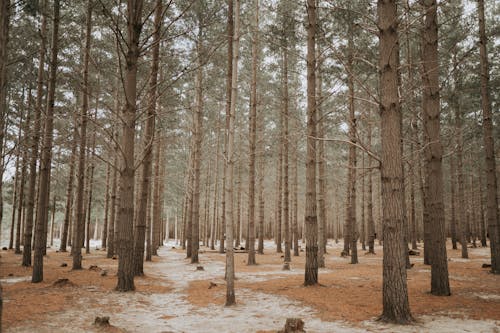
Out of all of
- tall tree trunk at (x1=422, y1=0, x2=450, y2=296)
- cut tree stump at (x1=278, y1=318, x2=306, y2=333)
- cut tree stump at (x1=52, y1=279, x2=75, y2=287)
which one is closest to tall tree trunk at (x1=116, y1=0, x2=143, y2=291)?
cut tree stump at (x1=52, y1=279, x2=75, y2=287)

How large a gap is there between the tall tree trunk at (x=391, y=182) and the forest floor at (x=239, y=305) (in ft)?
1.32

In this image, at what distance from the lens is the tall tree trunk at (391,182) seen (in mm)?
5492

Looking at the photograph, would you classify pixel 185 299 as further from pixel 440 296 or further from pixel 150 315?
pixel 440 296

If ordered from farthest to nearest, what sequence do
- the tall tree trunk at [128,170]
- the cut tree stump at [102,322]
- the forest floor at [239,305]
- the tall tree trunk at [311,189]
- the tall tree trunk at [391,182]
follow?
the tall tree trunk at [311,189]
the tall tree trunk at [128,170]
the tall tree trunk at [391,182]
the forest floor at [239,305]
the cut tree stump at [102,322]

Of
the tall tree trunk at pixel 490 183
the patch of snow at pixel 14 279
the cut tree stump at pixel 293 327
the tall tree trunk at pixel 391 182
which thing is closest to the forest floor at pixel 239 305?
the patch of snow at pixel 14 279

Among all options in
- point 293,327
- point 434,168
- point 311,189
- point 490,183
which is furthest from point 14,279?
point 490,183

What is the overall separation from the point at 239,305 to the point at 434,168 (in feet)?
17.2

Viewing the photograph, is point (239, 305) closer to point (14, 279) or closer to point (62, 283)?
point (62, 283)

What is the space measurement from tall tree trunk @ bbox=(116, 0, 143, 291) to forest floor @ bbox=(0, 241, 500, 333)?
1.79 ft

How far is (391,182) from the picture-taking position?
5746 millimetres

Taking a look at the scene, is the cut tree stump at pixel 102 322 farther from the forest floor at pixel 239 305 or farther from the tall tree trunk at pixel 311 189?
the tall tree trunk at pixel 311 189

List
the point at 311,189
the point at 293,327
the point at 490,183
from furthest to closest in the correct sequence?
1. the point at 490,183
2. the point at 311,189
3. the point at 293,327

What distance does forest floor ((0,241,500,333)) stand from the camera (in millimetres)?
5336

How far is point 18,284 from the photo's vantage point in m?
8.80
